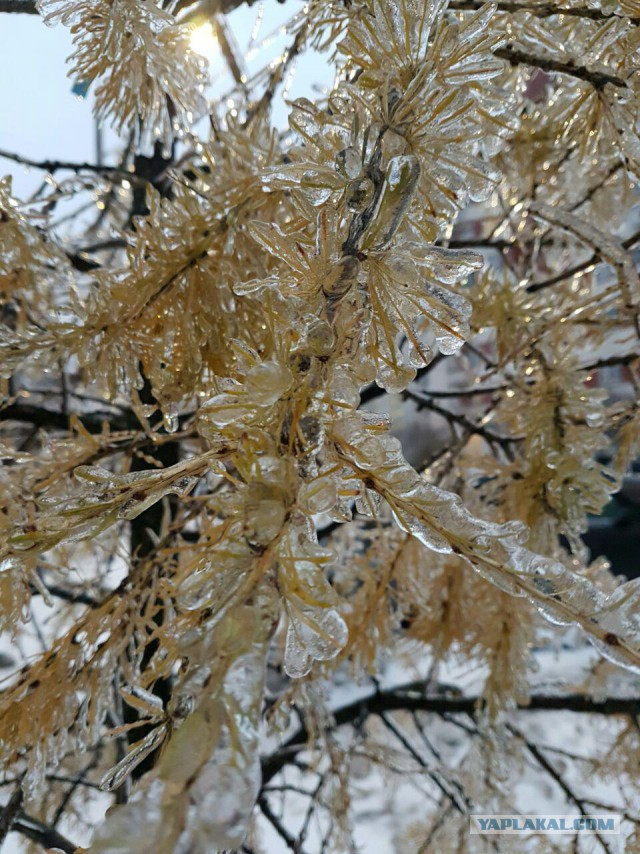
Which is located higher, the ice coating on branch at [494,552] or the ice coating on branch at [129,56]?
the ice coating on branch at [129,56]

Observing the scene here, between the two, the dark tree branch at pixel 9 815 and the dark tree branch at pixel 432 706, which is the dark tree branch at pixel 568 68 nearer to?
the dark tree branch at pixel 9 815

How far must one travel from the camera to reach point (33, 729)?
0.22 metres

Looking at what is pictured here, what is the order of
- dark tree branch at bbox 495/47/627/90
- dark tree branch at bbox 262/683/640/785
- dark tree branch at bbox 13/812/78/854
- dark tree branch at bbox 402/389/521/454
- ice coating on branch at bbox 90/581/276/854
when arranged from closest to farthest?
ice coating on branch at bbox 90/581/276/854 → dark tree branch at bbox 495/47/627/90 → dark tree branch at bbox 13/812/78/854 → dark tree branch at bbox 402/389/521/454 → dark tree branch at bbox 262/683/640/785

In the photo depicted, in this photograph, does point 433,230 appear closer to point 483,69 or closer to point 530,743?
point 483,69

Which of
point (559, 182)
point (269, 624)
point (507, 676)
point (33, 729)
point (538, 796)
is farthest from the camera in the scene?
point (538, 796)

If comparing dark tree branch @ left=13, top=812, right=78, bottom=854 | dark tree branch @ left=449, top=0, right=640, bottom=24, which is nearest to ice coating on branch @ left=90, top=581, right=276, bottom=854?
dark tree branch @ left=449, top=0, right=640, bottom=24

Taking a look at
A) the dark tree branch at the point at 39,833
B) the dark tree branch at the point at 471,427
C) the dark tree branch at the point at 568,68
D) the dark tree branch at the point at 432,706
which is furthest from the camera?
the dark tree branch at the point at 432,706

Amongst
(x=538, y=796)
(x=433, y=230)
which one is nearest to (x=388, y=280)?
(x=433, y=230)

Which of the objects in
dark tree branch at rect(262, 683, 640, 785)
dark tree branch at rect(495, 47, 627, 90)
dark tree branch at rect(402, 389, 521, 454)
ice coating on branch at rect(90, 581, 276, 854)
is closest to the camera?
ice coating on branch at rect(90, 581, 276, 854)

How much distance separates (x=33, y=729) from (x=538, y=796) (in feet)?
3.34

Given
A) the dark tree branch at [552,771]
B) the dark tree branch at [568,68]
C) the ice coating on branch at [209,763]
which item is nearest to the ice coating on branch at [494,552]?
the ice coating on branch at [209,763]

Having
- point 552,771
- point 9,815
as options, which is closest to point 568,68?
point 9,815

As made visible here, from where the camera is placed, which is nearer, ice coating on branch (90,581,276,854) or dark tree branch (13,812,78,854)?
ice coating on branch (90,581,276,854)

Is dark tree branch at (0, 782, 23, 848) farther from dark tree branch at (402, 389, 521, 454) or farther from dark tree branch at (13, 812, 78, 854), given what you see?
dark tree branch at (402, 389, 521, 454)
